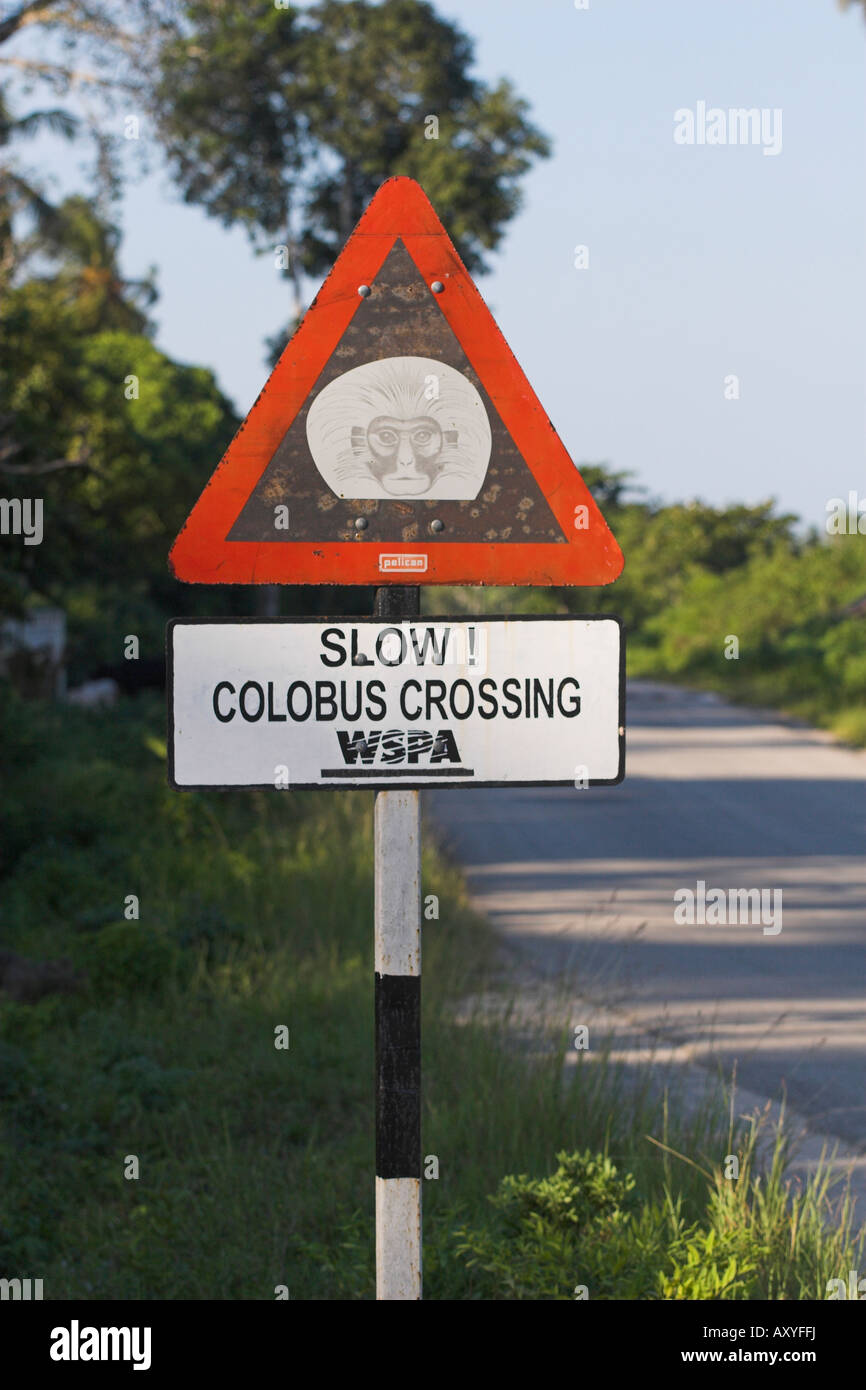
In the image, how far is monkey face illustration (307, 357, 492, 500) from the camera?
2.93m

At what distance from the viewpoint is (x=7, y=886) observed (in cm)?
962

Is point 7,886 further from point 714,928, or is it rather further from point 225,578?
point 225,578

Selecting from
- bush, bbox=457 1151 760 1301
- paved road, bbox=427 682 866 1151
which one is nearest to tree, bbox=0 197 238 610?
Result: paved road, bbox=427 682 866 1151

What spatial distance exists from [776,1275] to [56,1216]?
85.5 inches

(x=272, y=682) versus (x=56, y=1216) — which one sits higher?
(x=272, y=682)

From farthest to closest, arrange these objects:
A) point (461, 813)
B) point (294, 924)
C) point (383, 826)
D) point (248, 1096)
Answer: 1. point (461, 813)
2. point (294, 924)
3. point (248, 1096)
4. point (383, 826)

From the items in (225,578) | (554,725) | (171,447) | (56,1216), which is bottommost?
(56,1216)

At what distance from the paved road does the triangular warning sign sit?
2415 millimetres

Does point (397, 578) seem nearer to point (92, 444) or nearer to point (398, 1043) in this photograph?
point (398, 1043)

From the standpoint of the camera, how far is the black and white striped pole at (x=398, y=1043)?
9.37 feet

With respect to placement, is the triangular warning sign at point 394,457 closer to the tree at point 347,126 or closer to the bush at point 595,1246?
the bush at point 595,1246

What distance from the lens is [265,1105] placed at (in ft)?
18.1

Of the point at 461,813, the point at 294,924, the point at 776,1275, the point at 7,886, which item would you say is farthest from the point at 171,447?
the point at 776,1275
